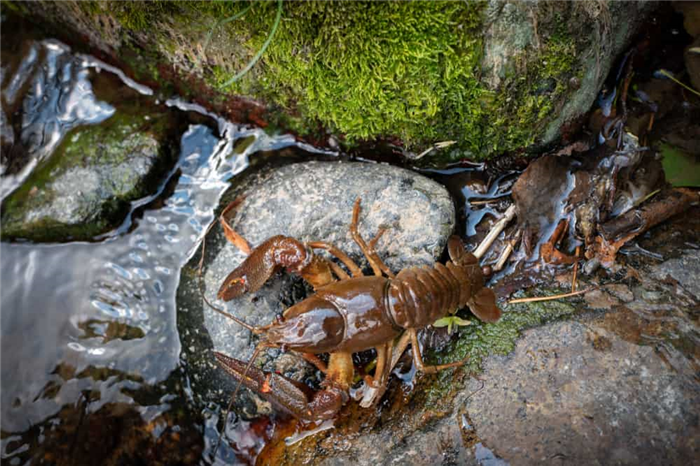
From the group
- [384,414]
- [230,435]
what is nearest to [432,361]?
[384,414]

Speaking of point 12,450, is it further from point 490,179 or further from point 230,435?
point 490,179

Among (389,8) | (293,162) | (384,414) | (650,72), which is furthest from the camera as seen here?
(293,162)

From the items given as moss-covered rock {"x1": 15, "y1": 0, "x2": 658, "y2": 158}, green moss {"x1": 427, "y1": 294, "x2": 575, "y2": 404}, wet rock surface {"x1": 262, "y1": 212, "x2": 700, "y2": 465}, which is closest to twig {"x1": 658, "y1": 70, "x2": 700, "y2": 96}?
moss-covered rock {"x1": 15, "y1": 0, "x2": 658, "y2": 158}

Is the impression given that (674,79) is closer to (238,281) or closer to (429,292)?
(429,292)

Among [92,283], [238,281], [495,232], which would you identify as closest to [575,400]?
[495,232]

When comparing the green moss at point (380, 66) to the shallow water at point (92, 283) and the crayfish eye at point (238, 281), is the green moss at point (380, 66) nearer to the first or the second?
the shallow water at point (92, 283)
